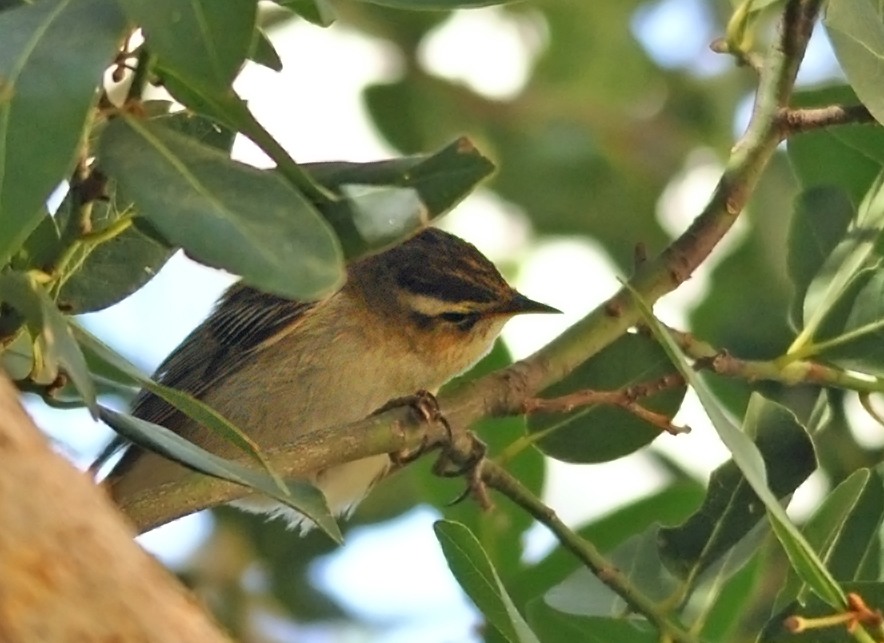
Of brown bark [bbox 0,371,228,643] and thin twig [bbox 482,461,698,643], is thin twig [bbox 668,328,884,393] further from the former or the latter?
brown bark [bbox 0,371,228,643]

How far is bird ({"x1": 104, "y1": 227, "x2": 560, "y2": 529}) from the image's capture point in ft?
7.94

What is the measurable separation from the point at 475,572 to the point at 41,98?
65cm

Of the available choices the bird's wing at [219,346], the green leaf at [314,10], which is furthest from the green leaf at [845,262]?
the bird's wing at [219,346]

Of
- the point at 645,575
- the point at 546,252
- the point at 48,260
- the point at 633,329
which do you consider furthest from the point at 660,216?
the point at 48,260

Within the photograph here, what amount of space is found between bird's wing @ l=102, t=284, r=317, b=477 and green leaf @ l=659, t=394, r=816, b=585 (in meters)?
1.05

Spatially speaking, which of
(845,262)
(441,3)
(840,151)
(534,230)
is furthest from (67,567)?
(534,230)

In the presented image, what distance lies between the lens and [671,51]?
127 inches

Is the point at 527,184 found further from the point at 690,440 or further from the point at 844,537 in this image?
the point at 844,537

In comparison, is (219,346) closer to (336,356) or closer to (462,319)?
(336,356)

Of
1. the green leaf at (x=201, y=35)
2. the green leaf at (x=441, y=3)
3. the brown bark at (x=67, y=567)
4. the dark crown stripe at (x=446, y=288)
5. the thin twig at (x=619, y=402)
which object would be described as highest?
the green leaf at (x=441, y=3)

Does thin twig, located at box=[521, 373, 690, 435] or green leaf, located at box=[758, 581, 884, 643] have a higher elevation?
thin twig, located at box=[521, 373, 690, 435]

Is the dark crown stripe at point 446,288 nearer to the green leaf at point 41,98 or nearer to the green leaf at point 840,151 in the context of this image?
the green leaf at point 840,151

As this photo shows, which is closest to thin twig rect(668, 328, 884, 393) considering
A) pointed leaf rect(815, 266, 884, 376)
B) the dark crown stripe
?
pointed leaf rect(815, 266, 884, 376)

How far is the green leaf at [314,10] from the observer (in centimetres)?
120
